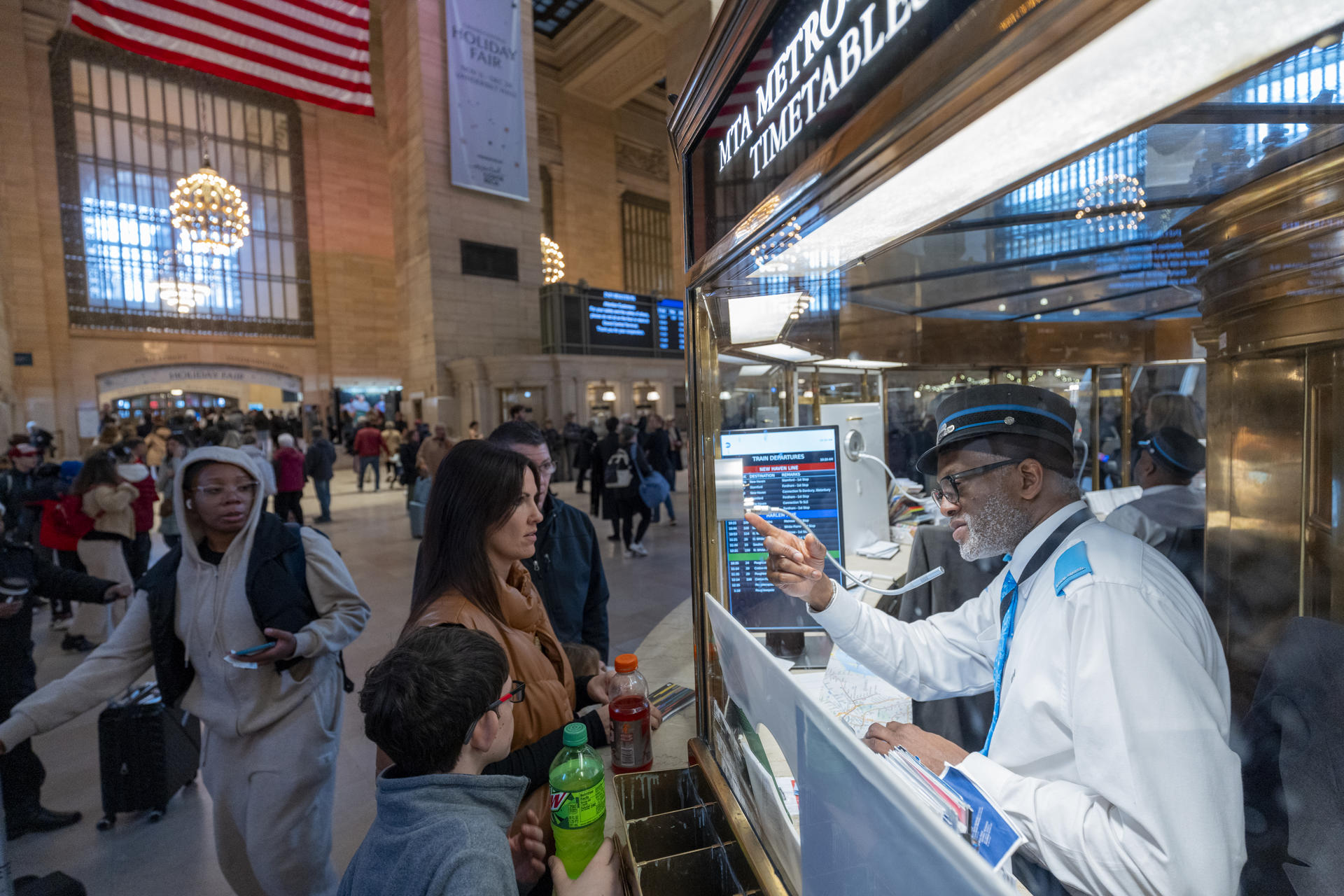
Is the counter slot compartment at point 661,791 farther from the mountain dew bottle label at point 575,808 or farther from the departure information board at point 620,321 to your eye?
the departure information board at point 620,321

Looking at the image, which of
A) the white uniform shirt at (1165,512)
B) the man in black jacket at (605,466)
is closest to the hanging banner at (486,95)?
the man in black jacket at (605,466)

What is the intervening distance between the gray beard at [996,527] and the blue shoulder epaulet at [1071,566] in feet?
0.54

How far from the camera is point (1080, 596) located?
87 centimetres

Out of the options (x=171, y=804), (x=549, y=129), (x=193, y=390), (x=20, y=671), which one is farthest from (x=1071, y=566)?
(x=193, y=390)

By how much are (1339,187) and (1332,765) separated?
1.06 metres

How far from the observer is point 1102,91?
0.63 meters

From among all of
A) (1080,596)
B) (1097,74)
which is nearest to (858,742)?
(1080,596)

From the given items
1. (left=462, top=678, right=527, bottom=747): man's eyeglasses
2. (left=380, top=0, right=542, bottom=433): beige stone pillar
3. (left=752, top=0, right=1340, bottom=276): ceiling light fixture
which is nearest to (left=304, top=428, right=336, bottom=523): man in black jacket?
(left=380, top=0, right=542, bottom=433): beige stone pillar

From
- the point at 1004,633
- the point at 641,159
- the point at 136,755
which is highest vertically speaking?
the point at 641,159

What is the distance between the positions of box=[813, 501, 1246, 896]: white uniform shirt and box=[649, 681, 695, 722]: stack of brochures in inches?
50.0

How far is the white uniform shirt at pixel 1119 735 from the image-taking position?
2.36 feet

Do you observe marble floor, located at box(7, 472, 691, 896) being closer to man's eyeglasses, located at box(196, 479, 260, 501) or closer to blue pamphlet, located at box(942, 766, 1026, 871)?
man's eyeglasses, located at box(196, 479, 260, 501)

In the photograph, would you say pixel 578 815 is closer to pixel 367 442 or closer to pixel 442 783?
pixel 442 783

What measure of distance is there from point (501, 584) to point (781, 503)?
1.02m
